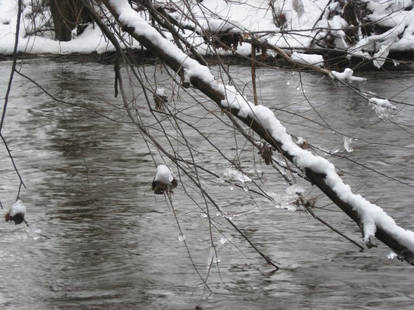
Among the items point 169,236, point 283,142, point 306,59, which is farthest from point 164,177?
point 169,236

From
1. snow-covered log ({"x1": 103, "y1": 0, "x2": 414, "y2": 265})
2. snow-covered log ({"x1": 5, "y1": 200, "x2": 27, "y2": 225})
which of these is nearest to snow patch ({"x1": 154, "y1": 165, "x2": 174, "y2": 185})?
snow-covered log ({"x1": 103, "y1": 0, "x2": 414, "y2": 265})

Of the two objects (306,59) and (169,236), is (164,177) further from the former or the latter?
(169,236)

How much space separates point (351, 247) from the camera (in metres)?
6.64

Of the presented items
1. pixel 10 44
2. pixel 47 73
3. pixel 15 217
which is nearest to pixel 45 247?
pixel 15 217

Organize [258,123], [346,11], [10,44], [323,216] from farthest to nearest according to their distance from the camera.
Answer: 1. [10,44]
2. [346,11]
3. [323,216]
4. [258,123]

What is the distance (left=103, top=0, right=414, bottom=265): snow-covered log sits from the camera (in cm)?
371

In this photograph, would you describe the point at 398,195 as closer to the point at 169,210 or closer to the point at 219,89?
the point at 169,210

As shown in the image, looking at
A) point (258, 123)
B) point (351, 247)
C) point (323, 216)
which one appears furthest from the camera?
point (323, 216)

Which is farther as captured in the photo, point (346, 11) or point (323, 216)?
point (346, 11)

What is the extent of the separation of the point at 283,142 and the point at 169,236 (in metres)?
3.27

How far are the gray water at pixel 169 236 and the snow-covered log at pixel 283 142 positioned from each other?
30 centimetres

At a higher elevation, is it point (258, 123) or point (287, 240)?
point (258, 123)

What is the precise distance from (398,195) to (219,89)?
4.47m

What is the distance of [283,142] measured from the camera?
3.82 m
